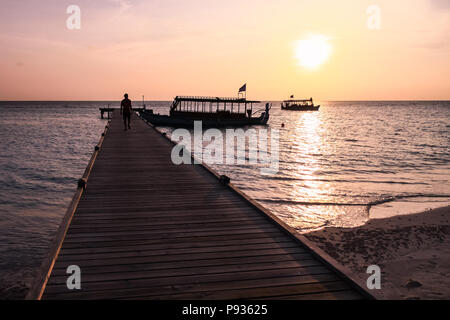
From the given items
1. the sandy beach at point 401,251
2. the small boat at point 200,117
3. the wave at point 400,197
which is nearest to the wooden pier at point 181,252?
the sandy beach at point 401,251

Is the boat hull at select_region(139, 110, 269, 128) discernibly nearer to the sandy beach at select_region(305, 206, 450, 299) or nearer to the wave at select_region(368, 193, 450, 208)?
the wave at select_region(368, 193, 450, 208)

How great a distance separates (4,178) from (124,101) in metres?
7.49

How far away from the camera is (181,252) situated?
418 cm

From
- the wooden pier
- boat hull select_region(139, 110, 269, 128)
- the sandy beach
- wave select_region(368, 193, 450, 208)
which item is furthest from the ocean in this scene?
boat hull select_region(139, 110, 269, 128)

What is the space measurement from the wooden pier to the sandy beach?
8.84 ft

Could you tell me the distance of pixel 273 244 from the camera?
4.50m

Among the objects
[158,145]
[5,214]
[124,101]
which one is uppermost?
[124,101]

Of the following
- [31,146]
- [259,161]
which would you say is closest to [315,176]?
[259,161]

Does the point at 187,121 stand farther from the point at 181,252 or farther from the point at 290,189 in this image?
the point at 181,252

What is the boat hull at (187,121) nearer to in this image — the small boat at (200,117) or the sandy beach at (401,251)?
the small boat at (200,117)

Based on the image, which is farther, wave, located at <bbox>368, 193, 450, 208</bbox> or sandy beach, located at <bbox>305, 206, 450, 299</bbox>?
wave, located at <bbox>368, 193, 450, 208</bbox>

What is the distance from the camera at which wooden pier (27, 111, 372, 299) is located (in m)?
3.35

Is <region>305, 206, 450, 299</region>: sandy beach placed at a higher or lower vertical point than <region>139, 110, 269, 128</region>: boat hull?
lower

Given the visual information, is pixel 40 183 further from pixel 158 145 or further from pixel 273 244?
pixel 273 244
